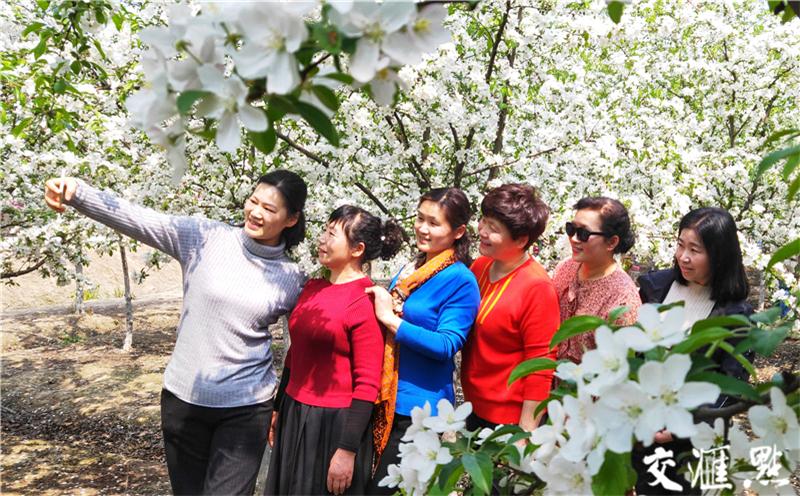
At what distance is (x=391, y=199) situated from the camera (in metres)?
4.64

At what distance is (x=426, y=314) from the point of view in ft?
7.56

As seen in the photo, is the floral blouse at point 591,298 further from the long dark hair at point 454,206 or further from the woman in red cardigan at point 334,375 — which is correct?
the woman in red cardigan at point 334,375

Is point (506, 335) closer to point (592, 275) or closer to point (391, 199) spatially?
point (592, 275)

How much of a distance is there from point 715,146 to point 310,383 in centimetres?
564

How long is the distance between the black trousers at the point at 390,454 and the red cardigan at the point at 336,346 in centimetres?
17

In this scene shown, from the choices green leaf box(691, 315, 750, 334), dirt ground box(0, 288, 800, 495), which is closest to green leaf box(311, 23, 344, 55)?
green leaf box(691, 315, 750, 334)

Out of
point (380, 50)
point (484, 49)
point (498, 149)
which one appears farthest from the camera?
point (498, 149)

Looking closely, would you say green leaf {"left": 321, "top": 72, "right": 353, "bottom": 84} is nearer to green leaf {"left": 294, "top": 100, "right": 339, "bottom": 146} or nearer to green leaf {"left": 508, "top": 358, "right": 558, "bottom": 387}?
green leaf {"left": 294, "top": 100, "right": 339, "bottom": 146}

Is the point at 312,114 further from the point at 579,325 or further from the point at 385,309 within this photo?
the point at 385,309

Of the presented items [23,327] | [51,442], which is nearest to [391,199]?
[51,442]

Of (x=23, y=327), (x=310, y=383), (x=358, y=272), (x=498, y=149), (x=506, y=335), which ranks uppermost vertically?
(x=498, y=149)

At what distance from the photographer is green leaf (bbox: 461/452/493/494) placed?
0.99m

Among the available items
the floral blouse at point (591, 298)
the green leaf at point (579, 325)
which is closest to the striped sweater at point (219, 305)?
the floral blouse at point (591, 298)

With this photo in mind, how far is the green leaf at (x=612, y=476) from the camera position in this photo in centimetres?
82
